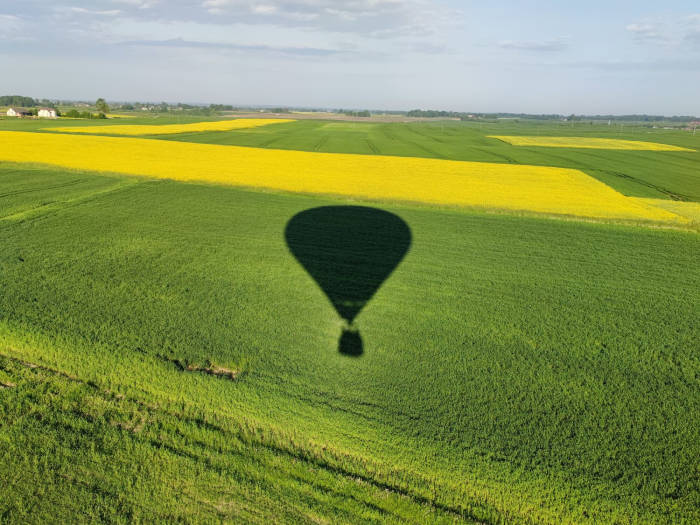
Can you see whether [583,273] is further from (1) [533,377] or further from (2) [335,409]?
(2) [335,409]

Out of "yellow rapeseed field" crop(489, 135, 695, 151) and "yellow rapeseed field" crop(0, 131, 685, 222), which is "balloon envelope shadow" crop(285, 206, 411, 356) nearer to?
"yellow rapeseed field" crop(0, 131, 685, 222)

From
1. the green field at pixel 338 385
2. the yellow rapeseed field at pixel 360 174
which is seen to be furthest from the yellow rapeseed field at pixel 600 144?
the green field at pixel 338 385

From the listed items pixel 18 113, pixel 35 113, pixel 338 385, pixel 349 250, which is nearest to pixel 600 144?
pixel 349 250

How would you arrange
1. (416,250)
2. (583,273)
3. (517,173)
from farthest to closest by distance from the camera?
(517,173) → (416,250) → (583,273)

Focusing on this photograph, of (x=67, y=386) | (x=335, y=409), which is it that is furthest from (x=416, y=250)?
(x=67, y=386)

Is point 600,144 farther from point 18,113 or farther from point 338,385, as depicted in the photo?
point 18,113
